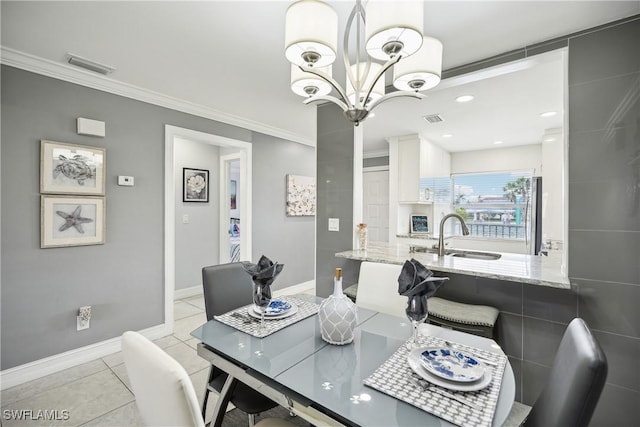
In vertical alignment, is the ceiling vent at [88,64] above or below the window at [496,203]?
above

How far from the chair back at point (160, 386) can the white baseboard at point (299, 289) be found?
3.47 m

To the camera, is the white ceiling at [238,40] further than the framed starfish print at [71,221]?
No

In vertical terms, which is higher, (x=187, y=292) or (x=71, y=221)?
(x=71, y=221)

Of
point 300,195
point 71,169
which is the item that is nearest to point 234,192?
point 300,195

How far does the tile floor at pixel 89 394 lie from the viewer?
186cm

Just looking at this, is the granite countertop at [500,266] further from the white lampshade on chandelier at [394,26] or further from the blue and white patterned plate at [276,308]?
the white lampshade on chandelier at [394,26]

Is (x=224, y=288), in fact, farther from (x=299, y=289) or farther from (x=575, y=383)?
(x=299, y=289)

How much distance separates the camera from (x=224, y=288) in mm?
1941

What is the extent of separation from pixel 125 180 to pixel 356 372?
273 cm

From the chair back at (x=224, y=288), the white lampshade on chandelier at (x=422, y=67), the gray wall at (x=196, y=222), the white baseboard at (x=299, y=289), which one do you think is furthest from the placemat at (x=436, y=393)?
the gray wall at (x=196, y=222)

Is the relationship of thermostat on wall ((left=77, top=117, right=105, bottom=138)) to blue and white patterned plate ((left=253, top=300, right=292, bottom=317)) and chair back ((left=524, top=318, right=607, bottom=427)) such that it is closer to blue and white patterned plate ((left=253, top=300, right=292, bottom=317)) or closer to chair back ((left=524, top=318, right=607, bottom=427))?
blue and white patterned plate ((left=253, top=300, right=292, bottom=317))

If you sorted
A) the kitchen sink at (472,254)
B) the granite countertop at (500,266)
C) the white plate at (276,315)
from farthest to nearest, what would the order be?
the kitchen sink at (472,254)
the granite countertop at (500,266)
the white plate at (276,315)

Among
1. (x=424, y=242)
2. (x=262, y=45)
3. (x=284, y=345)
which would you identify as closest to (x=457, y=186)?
(x=424, y=242)

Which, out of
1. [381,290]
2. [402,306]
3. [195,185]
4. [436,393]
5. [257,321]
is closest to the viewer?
[436,393]
